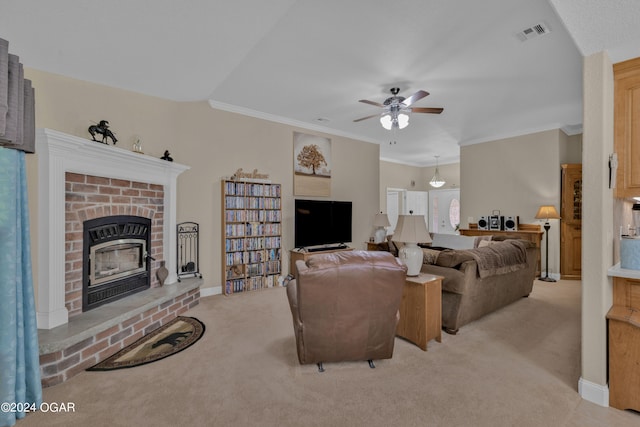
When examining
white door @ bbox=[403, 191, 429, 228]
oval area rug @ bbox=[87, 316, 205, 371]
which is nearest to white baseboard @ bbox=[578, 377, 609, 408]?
oval area rug @ bbox=[87, 316, 205, 371]

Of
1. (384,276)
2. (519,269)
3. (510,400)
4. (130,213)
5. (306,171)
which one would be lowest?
(510,400)

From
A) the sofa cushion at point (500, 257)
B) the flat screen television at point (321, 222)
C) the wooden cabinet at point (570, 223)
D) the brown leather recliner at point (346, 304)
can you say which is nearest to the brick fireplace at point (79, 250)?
the brown leather recliner at point (346, 304)

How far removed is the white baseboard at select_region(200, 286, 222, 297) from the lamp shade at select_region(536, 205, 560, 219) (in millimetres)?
5402

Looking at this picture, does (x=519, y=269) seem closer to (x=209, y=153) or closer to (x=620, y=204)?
(x=620, y=204)

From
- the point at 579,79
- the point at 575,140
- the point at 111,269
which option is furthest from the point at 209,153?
the point at 575,140

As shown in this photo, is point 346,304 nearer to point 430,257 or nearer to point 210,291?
point 430,257

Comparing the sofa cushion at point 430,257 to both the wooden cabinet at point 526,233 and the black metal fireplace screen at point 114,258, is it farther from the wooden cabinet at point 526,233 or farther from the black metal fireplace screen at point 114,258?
the black metal fireplace screen at point 114,258

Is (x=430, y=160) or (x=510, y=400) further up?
(x=430, y=160)

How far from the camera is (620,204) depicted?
2133 mm

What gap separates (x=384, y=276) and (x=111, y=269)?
2.67 metres

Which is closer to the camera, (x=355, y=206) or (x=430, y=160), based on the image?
(x=355, y=206)

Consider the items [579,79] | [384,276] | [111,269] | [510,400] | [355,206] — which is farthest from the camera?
[355,206]

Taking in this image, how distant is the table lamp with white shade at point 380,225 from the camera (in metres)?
5.81

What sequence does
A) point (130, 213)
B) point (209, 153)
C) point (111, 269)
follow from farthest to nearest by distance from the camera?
point (209, 153), point (130, 213), point (111, 269)
